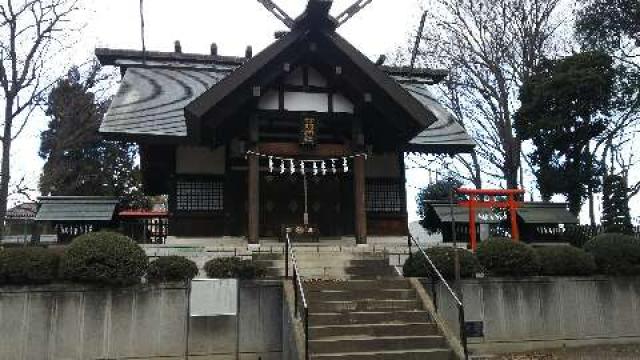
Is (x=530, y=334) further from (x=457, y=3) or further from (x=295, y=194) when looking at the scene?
(x=457, y=3)

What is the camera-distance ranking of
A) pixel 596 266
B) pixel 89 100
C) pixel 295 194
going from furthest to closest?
pixel 89 100 < pixel 295 194 < pixel 596 266

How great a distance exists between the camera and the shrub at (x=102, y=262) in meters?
10.6

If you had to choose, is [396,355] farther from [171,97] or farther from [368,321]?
[171,97]

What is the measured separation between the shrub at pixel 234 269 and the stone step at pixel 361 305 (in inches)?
62.0

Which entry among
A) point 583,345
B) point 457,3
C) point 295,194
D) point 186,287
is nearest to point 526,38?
point 457,3

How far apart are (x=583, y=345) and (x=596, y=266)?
1.91 meters

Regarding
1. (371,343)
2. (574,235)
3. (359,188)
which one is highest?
(359,188)

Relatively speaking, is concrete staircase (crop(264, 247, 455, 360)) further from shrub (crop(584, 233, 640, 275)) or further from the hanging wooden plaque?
shrub (crop(584, 233, 640, 275))

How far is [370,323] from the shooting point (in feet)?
33.5

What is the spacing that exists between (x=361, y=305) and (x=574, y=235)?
38.9 feet

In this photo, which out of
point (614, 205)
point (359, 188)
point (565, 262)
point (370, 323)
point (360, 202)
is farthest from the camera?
point (614, 205)

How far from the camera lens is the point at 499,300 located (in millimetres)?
12406

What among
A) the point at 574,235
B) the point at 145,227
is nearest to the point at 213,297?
the point at 145,227

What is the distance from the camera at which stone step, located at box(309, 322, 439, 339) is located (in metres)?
9.78
